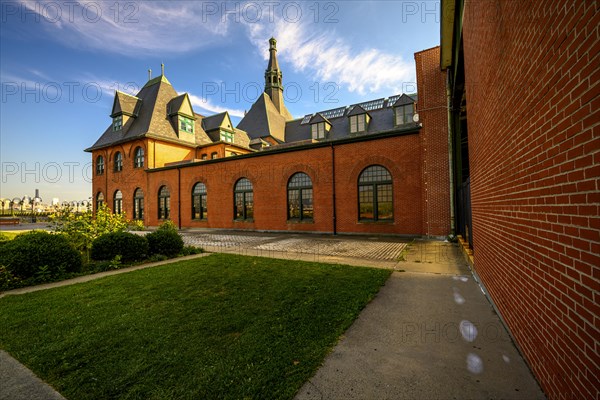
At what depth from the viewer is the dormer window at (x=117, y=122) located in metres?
28.3

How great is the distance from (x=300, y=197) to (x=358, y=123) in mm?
9488

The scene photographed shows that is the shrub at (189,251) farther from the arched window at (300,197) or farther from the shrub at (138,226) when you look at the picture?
the arched window at (300,197)

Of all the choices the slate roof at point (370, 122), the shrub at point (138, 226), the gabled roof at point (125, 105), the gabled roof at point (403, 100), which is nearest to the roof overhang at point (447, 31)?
the gabled roof at point (403, 100)

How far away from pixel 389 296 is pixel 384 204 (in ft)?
32.5

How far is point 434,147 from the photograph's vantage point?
466 inches

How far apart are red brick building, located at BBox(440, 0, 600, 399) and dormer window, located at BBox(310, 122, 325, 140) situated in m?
19.7

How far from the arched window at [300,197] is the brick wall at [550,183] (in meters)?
12.9

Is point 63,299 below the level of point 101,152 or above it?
below

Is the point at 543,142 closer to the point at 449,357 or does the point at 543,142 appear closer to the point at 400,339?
the point at 449,357

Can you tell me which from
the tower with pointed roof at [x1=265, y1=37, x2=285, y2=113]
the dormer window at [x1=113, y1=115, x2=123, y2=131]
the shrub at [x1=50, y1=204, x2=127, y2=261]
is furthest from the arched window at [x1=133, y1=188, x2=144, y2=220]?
the tower with pointed roof at [x1=265, y1=37, x2=285, y2=113]

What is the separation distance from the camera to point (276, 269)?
6.71 metres

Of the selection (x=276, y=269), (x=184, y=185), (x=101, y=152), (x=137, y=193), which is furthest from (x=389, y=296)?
(x=101, y=152)

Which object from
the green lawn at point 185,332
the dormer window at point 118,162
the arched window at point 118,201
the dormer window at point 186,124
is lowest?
the green lawn at point 185,332

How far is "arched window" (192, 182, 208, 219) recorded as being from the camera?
21.0 metres
